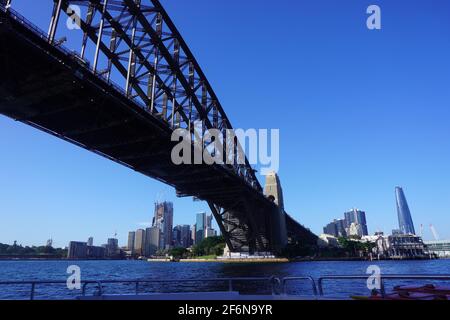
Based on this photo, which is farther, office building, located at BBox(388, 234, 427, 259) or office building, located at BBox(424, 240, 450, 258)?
office building, located at BBox(424, 240, 450, 258)

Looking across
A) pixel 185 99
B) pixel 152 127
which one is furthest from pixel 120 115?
pixel 185 99

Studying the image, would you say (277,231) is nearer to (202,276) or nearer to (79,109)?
(202,276)

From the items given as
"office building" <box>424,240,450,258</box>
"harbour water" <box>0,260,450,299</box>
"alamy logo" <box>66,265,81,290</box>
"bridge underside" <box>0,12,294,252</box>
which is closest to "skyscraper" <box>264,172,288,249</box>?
"harbour water" <box>0,260,450,299</box>

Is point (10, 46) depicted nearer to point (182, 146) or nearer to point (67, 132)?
point (67, 132)

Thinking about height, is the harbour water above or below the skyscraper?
below

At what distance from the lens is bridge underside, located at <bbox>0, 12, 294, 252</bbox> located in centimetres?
2306

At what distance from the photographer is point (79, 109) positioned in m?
31.7

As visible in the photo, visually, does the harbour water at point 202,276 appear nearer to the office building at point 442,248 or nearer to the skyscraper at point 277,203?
the skyscraper at point 277,203

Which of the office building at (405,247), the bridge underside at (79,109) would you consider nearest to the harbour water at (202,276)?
the bridge underside at (79,109)

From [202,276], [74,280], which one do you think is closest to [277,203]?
[202,276]

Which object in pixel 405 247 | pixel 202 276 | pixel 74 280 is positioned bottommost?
pixel 405 247

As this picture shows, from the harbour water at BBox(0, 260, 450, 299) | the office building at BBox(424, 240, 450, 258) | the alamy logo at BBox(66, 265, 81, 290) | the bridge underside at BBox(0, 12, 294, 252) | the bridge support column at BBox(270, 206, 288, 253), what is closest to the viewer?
the alamy logo at BBox(66, 265, 81, 290)

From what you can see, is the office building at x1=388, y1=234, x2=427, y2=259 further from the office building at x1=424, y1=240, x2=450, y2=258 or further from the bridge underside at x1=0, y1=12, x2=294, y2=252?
the bridge underside at x1=0, y1=12, x2=294, y2=252

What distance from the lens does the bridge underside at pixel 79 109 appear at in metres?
23.1
